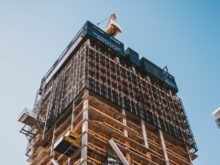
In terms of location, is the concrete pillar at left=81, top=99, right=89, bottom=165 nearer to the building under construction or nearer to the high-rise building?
the building under construction

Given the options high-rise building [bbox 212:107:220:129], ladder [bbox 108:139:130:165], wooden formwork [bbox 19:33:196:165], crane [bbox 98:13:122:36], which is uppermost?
crane [bbox 98:13:122:36]

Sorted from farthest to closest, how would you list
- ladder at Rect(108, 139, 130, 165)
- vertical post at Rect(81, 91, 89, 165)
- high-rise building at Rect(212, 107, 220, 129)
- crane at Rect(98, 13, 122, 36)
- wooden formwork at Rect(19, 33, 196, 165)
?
1. crane at Rect(98, 13, 122, 36)
2. wooden formwork at Rect(19, 33, 196, 165)
3. ladder at Rect(108, 139, 130, 165)
4. vertical post at Rect(81, 91, 89, 165)
5. high-rise building at Rect(212, 107, 220, 129)

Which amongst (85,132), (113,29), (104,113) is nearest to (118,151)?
(85,132)

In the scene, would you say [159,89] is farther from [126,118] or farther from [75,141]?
[75,141]

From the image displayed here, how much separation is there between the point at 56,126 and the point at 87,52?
50.3 feet

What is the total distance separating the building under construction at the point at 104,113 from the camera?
188ft

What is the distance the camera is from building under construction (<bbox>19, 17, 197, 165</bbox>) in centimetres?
5719

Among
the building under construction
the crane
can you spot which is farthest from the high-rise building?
the crane

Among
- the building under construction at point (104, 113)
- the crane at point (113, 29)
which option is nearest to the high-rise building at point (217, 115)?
the building under construction at point (104, 113)

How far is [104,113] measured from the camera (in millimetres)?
64500

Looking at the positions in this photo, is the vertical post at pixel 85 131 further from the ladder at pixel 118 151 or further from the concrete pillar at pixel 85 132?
the ladder at pixel 118 151

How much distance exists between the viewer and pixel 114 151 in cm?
5684

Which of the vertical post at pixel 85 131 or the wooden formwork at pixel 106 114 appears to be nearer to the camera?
the vertical post at pixel 85 131

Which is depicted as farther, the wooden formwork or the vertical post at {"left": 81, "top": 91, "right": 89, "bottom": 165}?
the wooden formwork
